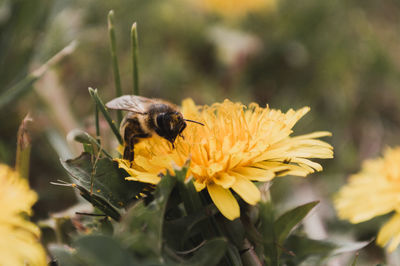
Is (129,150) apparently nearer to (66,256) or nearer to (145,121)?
(145,121)

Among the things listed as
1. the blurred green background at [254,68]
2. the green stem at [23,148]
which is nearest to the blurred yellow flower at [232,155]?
the green stem at [23,148]

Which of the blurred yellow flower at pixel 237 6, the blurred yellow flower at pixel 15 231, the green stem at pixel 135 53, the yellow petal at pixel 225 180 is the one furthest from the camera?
the blurred yellow flower at pixel 237 6

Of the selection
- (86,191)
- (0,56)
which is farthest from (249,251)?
(0,56)

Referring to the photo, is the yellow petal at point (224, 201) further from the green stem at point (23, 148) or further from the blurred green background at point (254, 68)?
the blurred green background at point (254, 68)

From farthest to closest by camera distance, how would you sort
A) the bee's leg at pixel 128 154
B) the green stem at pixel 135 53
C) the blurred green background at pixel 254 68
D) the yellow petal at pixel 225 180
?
1. the blurred green background at pixel 254 68
2. the green stem at pixel 135 53
3. the bee's leg at pixel 128 154
4. the yellow petal at pixel 225 180

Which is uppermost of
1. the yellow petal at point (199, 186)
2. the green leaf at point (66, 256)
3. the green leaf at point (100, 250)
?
the yellow petal at point (199, 186)

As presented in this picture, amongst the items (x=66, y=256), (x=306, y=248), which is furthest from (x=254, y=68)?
(x=66, y=256)
